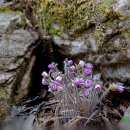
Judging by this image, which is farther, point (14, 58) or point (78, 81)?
point (14, 58)

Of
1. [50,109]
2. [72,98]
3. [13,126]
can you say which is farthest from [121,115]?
[13,126]

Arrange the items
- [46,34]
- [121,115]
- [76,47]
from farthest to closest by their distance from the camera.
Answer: [46,34] < [76,47] < [121,115]

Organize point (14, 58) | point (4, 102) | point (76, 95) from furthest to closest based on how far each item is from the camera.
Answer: point (14, 58) → point (4, 102) → point (76, 95)

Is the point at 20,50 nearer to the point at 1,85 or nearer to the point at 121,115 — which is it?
the point at 1,85

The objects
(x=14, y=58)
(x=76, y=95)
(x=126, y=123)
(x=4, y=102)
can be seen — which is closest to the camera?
(x=126, y=123)

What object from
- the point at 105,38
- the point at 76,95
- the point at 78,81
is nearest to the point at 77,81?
the point at 78,81

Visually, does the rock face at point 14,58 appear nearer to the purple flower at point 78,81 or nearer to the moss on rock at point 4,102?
the moss on rock at point 4,102

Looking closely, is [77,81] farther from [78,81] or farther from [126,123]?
[126,123]
